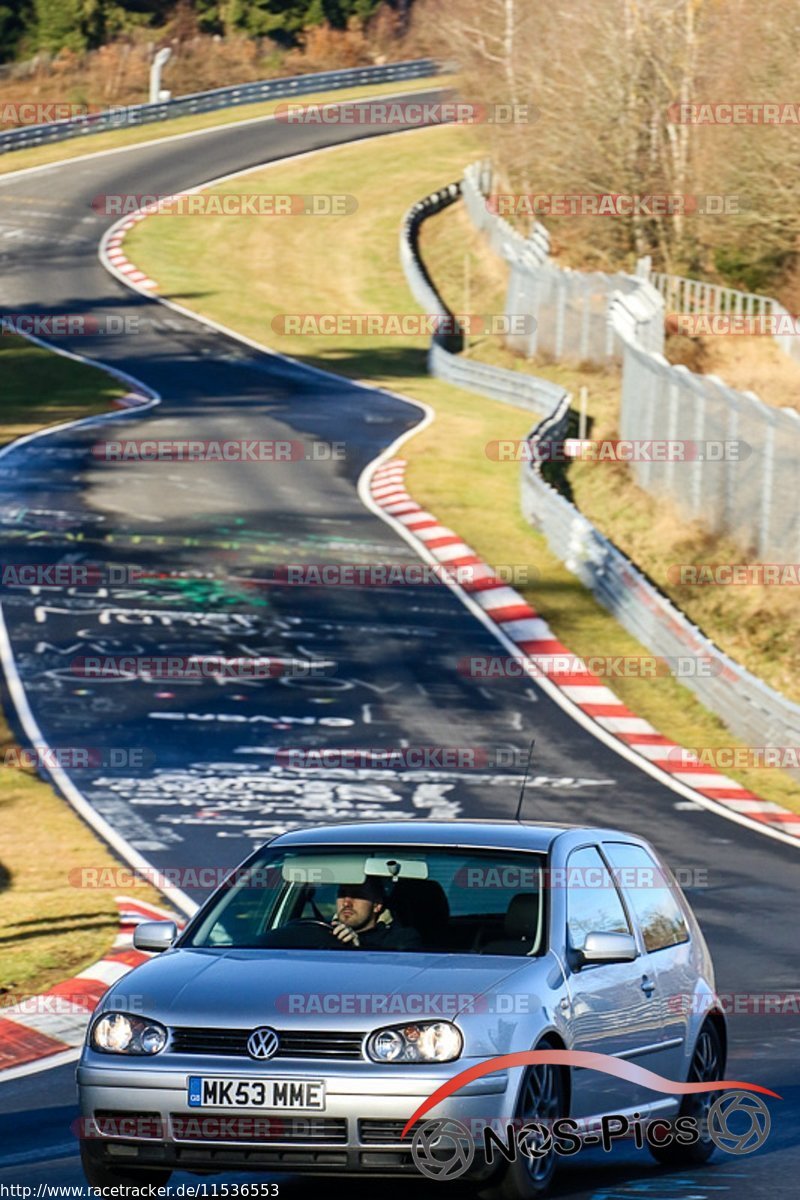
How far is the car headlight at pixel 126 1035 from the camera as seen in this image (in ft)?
24.9

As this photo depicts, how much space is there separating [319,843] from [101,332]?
46.7m

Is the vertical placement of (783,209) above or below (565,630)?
above

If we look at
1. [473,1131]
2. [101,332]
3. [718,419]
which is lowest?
[101,332]

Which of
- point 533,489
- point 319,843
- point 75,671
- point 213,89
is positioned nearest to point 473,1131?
point 319,843

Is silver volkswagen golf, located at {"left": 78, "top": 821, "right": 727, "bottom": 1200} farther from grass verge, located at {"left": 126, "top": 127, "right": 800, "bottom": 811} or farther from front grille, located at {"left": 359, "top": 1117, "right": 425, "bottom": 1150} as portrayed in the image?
grass verge, located at {"left": 126, "top": 127, "right": 800, "bottom": 811}

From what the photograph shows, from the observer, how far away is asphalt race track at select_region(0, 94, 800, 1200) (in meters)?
11.9

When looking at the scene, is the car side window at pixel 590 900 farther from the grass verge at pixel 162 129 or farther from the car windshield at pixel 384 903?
the grass verge at pixel 162 129

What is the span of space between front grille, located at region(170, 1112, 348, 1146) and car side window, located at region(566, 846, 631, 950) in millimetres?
1492

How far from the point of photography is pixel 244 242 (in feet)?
224

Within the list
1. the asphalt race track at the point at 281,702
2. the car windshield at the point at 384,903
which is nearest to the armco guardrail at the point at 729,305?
the asphalt race track at the point at 281,702

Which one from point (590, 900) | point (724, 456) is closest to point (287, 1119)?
point (590, 900)

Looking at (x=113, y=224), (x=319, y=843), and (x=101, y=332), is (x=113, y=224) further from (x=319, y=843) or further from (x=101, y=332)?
(x=319, y=843)

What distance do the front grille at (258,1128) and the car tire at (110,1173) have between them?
249 mm

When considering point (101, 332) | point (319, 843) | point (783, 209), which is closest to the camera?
point (319, 843)
